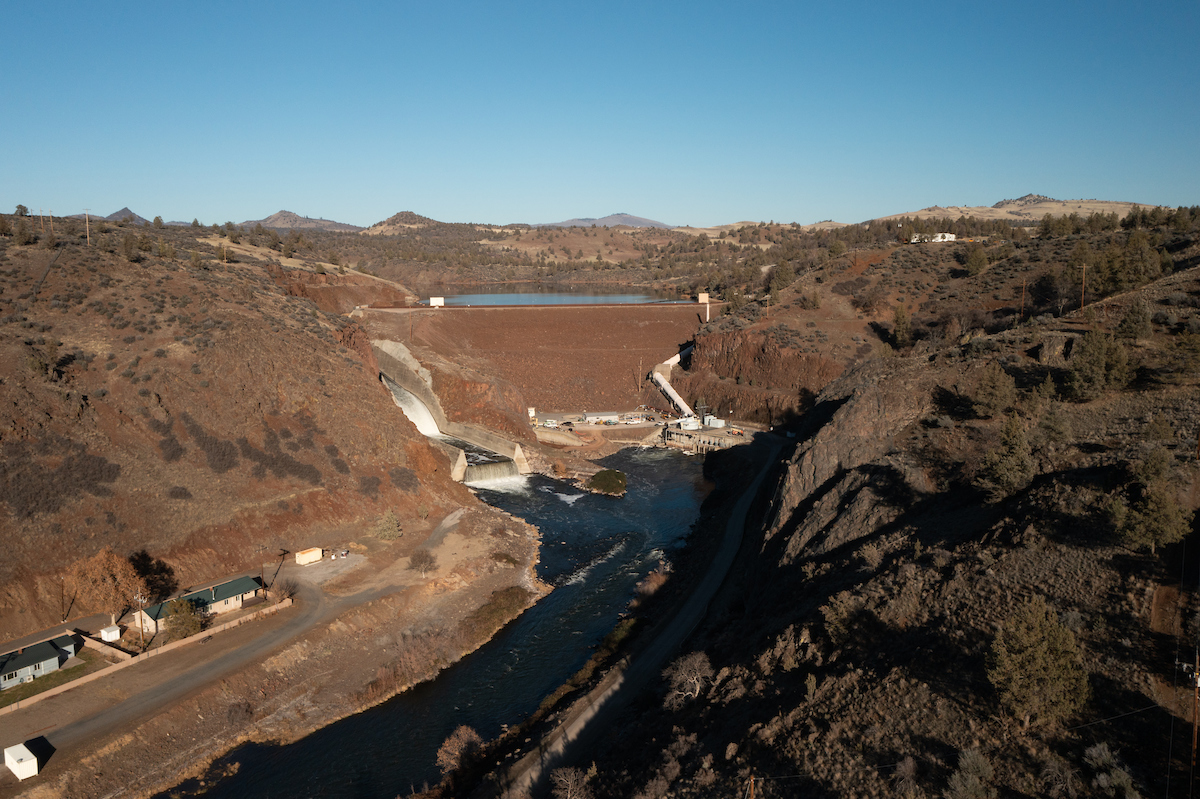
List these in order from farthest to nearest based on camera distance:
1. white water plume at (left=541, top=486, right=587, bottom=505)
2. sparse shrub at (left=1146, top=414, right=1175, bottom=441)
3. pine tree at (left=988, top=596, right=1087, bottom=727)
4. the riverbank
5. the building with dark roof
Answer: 1. white water plume at (left=541, top=486, right=587, bottom=505)
2. the building with dark roof
3. the riverbank
4. sparse shrub at (left=1146, top=414, right=1175, bottom=441)
5. pine tree at (left=988, top=596, right=1087, bottom=727)

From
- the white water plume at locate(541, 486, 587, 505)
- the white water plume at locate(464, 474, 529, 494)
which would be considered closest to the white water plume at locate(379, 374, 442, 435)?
the white water plume at locate(464, 474, 529, 494)

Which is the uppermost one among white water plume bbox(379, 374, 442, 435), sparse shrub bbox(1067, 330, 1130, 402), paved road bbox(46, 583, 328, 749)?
sparse shrub bbox(1067, 330, 1130, 402)

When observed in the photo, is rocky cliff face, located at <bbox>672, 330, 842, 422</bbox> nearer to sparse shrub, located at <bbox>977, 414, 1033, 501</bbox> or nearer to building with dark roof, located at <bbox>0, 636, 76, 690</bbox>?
sparse shrub, located at <bbox>977, 414, 1033, 501</bbox>

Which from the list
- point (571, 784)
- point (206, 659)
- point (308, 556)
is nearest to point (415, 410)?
point (308, 556)

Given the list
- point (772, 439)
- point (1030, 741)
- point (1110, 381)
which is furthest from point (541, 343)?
point (1030, 741)

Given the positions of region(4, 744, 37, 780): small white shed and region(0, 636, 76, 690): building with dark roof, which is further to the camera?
region(0, 636, 76, 690): building with dark roof

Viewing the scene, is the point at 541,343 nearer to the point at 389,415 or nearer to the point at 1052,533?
the point at 389,415

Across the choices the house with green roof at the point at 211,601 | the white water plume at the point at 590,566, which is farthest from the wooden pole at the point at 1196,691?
the house with green roof at the point at 211,601
